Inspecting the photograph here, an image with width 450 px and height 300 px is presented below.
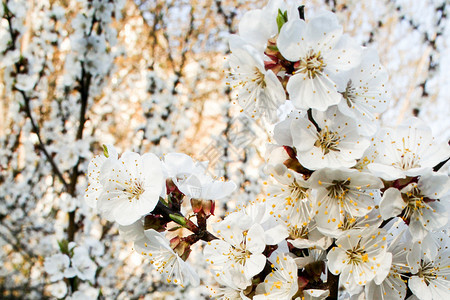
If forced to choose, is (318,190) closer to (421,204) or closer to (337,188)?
(337,188)

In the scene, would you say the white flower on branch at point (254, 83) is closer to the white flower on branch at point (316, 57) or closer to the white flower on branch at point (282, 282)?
the white flower on branch at point (316, 57)

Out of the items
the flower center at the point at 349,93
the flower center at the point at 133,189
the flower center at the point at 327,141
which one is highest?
the flower center at the point at 133,189

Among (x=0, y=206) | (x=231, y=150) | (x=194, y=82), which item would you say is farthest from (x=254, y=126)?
(x=0, y=206)

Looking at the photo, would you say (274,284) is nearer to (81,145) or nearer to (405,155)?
(405,155)

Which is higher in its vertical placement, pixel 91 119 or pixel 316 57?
pixel 91 119

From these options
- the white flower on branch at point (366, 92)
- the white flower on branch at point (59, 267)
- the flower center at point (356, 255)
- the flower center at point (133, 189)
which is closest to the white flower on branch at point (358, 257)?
the flower center at point (356, 255)

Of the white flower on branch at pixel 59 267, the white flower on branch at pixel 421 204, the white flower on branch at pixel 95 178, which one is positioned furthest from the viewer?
the white flower on branch at pixel 59 267

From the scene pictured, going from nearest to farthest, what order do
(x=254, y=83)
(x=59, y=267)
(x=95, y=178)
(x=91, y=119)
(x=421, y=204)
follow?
(x=421, y=204) → (x=254, y=83) → (x=95, y=178) → (x=59, y=267) → (x=91, y=119)

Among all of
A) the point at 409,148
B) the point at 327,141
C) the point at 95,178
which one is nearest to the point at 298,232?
the point at 327,141
